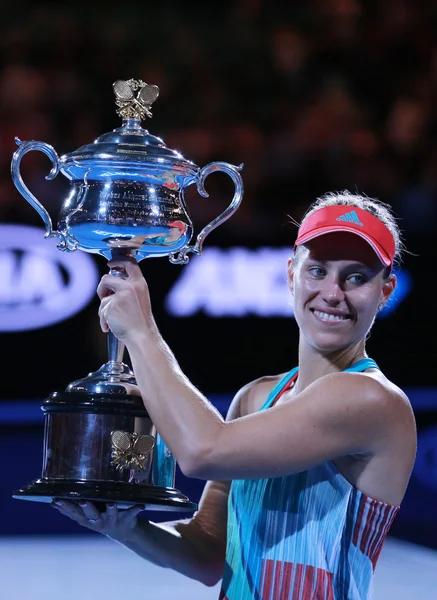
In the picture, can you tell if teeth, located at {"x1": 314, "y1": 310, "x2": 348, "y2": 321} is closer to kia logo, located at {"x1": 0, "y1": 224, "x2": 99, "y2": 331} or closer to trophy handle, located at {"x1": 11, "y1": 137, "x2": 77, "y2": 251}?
trophy handle, located at {"x1": 11, "y1": 137, "x2": 77, "y2": 251}

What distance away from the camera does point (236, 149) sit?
21.5 ft

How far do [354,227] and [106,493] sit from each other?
68cm

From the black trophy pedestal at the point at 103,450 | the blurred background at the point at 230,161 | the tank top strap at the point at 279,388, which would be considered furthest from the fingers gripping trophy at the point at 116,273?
the blurred background at the point at 230,161

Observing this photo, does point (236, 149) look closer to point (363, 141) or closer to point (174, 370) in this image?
point (363, 141)

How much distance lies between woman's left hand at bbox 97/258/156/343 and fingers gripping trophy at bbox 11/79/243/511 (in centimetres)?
5

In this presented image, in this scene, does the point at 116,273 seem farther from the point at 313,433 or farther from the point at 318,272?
the point at 313,433

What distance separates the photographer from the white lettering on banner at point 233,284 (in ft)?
15.9

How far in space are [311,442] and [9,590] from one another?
2.01 metres

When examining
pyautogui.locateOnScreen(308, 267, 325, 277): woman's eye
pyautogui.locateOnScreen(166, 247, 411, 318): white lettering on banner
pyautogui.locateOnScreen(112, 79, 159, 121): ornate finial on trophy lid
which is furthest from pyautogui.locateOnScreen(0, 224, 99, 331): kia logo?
pyautogui.locateOnScreen(308, 267, 325, 277): woman's eye

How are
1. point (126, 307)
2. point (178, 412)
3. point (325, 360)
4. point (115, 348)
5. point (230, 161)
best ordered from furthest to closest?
point (230, 161) < point (115, 348) < point (325, 360) < point (126, 307) < point (178, 412)

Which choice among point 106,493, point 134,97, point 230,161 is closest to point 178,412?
point 106,493

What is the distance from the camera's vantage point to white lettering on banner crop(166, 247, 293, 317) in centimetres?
485

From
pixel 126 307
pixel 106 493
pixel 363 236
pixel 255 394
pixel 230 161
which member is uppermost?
pixel 230 161

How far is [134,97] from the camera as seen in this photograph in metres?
2.29
